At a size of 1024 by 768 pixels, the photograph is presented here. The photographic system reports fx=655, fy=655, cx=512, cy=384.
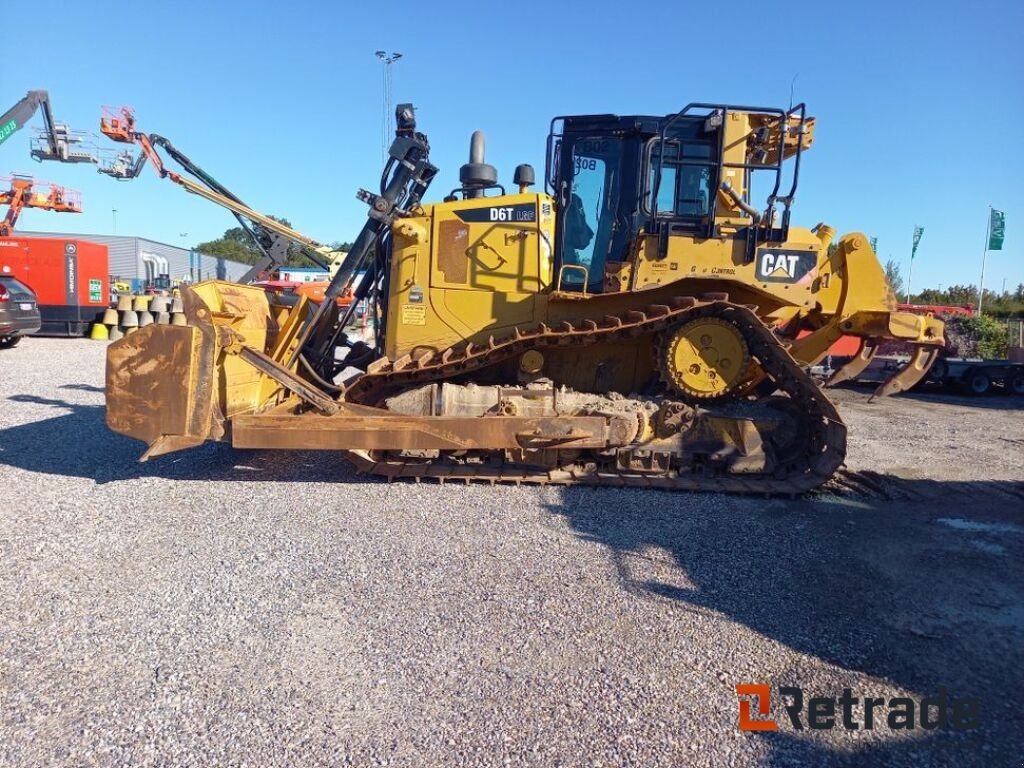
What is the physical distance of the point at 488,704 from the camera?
2.86 metres

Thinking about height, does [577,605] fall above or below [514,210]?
below

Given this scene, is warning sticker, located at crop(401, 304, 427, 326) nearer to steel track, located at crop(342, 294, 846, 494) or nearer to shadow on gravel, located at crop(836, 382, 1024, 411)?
steel track, located at crop(342, 294, 846, 494)

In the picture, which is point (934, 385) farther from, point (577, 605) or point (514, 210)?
point (577, 605)

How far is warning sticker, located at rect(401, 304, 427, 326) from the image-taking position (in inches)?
248

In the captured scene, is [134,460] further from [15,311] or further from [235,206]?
[15,311]

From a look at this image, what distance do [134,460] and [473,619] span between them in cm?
474

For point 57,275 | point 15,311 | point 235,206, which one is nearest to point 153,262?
point 57,275

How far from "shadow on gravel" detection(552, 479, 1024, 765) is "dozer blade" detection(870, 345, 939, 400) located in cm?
106

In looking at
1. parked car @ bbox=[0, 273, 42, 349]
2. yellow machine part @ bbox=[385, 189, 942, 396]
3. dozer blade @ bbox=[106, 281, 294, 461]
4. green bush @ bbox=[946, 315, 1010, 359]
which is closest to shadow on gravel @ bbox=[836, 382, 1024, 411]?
green bush @ bbox=[946, 315, 1010, 359]

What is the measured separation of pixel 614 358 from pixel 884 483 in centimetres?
281

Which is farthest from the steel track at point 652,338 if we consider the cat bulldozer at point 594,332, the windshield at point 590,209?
the windshield at point 590,209

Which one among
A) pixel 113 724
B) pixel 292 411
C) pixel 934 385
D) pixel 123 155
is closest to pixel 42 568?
pixel 113 724

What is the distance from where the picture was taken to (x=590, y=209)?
246 inches

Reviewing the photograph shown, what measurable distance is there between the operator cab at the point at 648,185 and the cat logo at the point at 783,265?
0.15 metres
